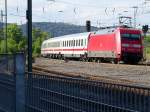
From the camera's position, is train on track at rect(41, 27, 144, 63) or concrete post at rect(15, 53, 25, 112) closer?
concrete post at rect(15, 53, 25, 112)

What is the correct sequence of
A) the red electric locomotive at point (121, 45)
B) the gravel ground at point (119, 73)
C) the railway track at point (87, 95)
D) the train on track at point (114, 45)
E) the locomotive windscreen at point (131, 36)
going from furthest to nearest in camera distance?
the locomotive windscreen at point (131, 36)
the train on track at point (114, 45)
the red electric locomotive at point (121, 45)
the gravel ground at point (119, 73)
the railway track at point (87, 95)

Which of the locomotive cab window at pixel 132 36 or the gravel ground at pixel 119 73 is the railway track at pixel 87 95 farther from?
the locomotive cab window at pixel 132 36

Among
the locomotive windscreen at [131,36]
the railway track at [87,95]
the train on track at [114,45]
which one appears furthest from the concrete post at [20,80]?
the locomotive windscreen at [131,36]

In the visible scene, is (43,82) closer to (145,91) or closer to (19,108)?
(19,108)

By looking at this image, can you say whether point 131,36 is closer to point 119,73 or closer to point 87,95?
point 119,73

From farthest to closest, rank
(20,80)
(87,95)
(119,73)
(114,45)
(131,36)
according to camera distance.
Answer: (131,36) < (114,45) < (119,73) < (20,80) < (87,95)

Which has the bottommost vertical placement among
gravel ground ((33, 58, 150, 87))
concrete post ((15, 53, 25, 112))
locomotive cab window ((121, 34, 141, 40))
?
gravel ground ((33, 58, 150, 87))

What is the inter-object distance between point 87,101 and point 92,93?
6.7 inches

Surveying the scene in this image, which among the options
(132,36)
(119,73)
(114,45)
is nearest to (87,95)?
(119,73)

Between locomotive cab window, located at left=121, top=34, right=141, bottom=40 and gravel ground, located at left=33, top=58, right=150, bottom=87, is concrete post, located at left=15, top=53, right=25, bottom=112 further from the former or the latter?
locomotive cab window, located at left=121, top=34, right=141, bottom=40

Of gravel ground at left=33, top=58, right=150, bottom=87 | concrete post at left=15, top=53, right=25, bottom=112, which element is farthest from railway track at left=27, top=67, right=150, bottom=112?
gravel ground at left=33, top=58, right=150, bottom=87

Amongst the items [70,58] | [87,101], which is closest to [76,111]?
[87,101]

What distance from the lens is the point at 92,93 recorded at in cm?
617

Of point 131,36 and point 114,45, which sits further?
point 131,36
